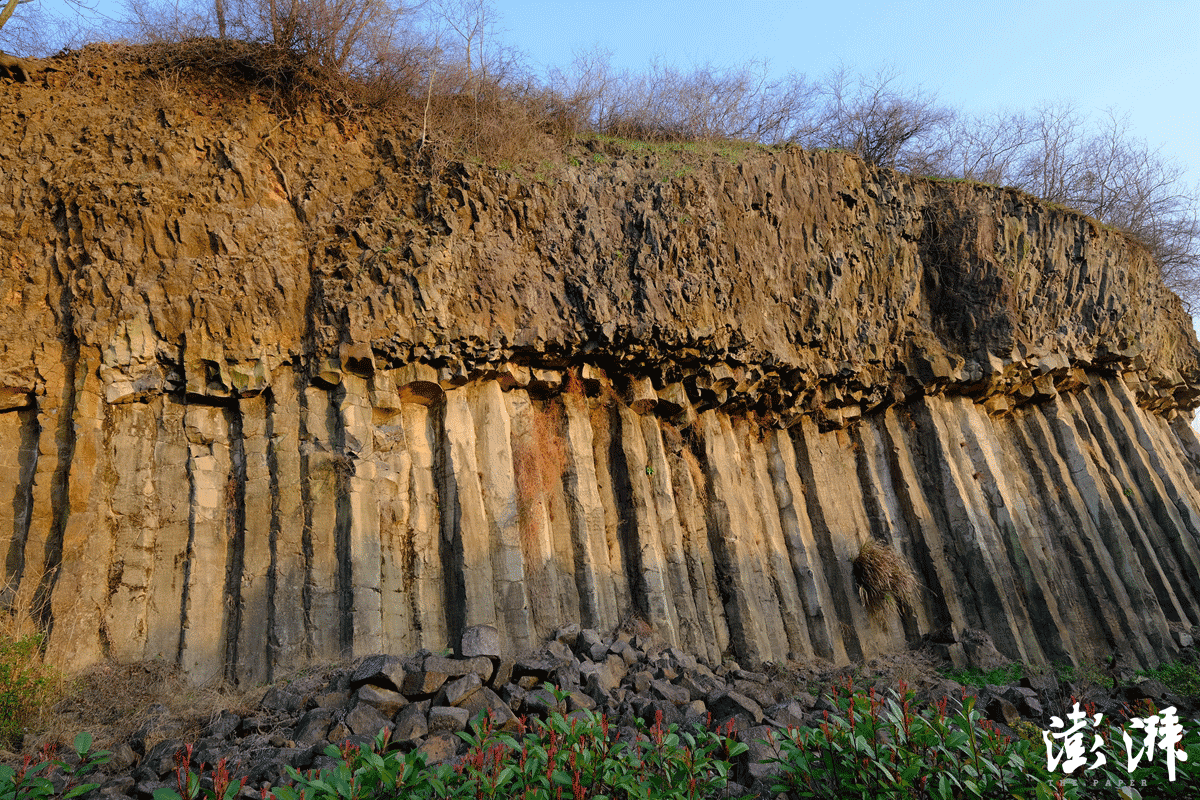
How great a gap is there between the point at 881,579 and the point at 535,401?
6.45 m

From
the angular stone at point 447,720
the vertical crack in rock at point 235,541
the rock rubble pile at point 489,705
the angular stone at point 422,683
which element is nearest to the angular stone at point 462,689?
the rock rubble pile at point 489,705

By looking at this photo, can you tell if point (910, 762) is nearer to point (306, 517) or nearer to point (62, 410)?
point (306, 517)

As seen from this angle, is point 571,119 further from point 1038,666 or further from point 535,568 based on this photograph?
point 1038,666

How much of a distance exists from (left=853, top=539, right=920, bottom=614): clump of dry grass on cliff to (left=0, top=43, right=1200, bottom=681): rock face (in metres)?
0.20

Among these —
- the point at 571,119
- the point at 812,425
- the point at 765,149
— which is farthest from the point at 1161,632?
the point at 571,119

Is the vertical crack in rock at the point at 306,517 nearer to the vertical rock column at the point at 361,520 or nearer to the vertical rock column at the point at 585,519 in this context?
the vertical rock column at the point at 361,520

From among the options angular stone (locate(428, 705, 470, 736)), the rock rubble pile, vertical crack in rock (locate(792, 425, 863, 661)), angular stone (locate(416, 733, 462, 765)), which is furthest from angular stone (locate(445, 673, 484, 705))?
vertical crack in rock (locate(792, 425, 863, 661))

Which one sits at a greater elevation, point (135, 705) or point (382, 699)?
point (135, 705)

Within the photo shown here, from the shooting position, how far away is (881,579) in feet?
42.7

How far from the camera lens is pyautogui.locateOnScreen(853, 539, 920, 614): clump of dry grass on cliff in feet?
42.8

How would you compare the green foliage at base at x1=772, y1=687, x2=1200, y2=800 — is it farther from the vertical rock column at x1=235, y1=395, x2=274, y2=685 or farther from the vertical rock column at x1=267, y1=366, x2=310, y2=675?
the vertical rock column at x1=235, y1=395, x2=274, y2=685

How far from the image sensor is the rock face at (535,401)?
9242 mm

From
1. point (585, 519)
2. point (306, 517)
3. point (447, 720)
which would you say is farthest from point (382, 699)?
point (585, 519)

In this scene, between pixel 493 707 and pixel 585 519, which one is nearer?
pixel 493 707
